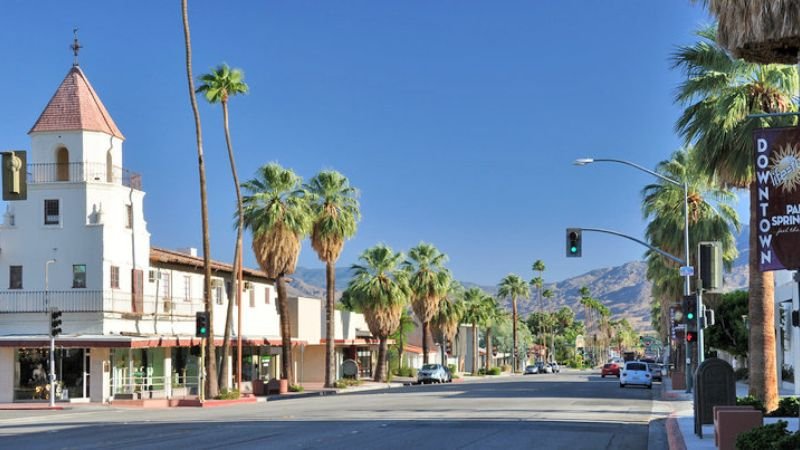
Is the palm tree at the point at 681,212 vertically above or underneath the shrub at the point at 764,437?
A: above

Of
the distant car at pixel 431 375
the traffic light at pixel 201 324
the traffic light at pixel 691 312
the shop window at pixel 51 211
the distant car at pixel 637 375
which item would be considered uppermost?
the shop window at pixel 51 211

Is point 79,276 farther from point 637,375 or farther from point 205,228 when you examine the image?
point 637,375

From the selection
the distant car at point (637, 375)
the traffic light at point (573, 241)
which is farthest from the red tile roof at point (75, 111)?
the distant car at point (637, 375)

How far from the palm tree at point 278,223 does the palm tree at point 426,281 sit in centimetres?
2711

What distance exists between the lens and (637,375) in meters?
57.5

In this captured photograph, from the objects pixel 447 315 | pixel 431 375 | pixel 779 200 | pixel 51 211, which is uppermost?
pixel 51 211

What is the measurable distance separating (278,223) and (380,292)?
18581 millimetres

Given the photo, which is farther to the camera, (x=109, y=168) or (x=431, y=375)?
(x=431, y=375)

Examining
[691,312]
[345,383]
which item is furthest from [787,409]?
[345,383]

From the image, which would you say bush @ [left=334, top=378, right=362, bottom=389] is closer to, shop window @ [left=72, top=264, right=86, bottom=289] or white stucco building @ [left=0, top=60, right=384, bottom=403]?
white stucco building @ [left=0, top=60, right=384, bottom=403]

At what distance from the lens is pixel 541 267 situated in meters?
180

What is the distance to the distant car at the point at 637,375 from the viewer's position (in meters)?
57.5

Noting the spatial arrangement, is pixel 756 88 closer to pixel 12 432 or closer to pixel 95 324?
pixel 12 432

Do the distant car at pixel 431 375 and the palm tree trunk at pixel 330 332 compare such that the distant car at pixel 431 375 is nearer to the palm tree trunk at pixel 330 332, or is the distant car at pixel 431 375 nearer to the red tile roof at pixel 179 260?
the palm tree trunk at pixel 330 332
